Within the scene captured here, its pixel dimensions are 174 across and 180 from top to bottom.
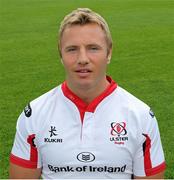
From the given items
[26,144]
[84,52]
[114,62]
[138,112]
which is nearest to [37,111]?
[26,144]

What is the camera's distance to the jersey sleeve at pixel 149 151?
2588 mm

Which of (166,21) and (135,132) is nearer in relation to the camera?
(135,132)

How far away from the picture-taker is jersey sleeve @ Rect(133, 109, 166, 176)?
8.49 ft

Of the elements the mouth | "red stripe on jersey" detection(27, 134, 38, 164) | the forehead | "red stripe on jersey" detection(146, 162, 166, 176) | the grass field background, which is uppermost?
the forehead

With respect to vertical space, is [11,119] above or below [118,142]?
below

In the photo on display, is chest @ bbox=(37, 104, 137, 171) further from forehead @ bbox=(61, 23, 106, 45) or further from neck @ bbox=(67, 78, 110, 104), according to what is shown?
forehead @ bbox=(61, 23, 106, 45)

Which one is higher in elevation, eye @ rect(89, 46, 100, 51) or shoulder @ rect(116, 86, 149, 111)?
eye @ rect(89, 46, 100, 51)

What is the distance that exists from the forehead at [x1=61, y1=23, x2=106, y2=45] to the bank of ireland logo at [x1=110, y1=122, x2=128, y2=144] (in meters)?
0.47

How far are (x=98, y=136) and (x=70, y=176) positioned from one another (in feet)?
0.93

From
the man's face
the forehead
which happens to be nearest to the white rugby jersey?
the man's face

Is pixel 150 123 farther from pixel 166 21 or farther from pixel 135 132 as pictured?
pixel 166 21

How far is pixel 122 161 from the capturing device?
8.56 feet

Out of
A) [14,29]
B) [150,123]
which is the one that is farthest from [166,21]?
[150,123]

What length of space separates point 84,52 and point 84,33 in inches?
4.1
